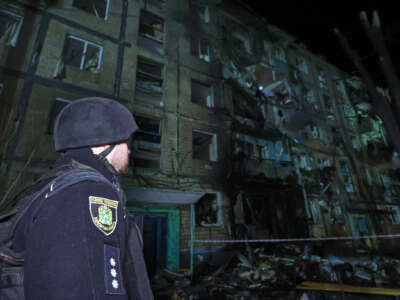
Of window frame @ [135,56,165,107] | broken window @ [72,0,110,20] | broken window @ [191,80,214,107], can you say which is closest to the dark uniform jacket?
window frame @ [135,56,165,107]

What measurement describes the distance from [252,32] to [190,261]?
16.9m

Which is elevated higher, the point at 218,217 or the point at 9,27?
the point at 9,27

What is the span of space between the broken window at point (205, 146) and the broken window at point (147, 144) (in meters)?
2.22

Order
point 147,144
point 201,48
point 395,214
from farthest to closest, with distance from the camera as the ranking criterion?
point 395,214, point 201,48, point 147,144

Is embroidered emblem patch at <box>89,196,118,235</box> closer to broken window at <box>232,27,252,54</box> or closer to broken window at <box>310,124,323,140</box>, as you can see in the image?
broken window at <box>232,27,252,54</box>

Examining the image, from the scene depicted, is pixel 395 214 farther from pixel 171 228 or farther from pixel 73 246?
pixel 73 246

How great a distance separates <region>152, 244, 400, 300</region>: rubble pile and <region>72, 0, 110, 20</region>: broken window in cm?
1214

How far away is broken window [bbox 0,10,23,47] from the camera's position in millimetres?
7516

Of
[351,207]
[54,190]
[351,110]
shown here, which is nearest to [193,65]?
[54,190]

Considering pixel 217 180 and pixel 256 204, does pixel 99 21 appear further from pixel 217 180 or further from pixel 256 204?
pixel 256 204

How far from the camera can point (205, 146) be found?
38.3 feet

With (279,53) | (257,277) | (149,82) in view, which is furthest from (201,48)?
(257,277)

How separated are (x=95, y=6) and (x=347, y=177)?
2129cm

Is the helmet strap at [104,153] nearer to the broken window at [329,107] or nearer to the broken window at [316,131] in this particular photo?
the broken window at [316,131]
